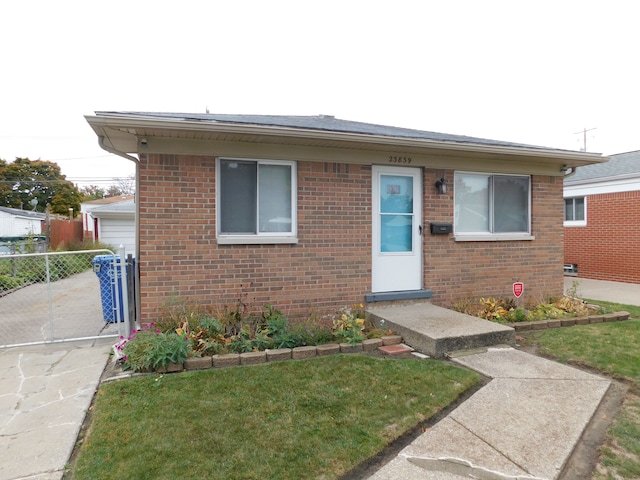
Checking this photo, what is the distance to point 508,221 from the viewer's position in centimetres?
721

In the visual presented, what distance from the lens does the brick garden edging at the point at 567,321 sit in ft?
19.0

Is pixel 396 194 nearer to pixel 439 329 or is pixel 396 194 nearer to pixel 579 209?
pixel 439 329

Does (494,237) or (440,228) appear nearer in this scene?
(440,228)

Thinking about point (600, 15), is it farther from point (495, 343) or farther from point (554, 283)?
point (495, 343)

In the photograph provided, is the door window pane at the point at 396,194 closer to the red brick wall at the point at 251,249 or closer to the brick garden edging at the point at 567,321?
the red brick wall at the point at 251,249

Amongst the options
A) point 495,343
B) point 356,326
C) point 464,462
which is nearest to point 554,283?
point 495,343

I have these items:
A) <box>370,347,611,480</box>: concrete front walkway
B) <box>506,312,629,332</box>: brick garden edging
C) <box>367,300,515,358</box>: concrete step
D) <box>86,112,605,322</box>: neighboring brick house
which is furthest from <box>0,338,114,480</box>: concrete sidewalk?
<box>506,312,629,332</box>: brick garden edging

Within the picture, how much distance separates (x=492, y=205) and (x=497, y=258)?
0.98 meters

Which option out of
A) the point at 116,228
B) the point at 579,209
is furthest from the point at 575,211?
the point at 116,228

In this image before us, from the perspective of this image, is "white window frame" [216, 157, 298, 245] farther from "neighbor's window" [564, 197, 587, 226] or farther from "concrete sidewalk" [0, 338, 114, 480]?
"neighbor's window" [564, 197, 587, 226]

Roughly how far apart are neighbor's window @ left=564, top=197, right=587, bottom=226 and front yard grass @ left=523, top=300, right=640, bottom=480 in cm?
612

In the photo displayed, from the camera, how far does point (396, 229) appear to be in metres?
6.43

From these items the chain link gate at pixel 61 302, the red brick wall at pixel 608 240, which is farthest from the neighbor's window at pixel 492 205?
the red brick wall at pixel 608 240

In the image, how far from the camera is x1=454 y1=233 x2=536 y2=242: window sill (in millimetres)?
6695
